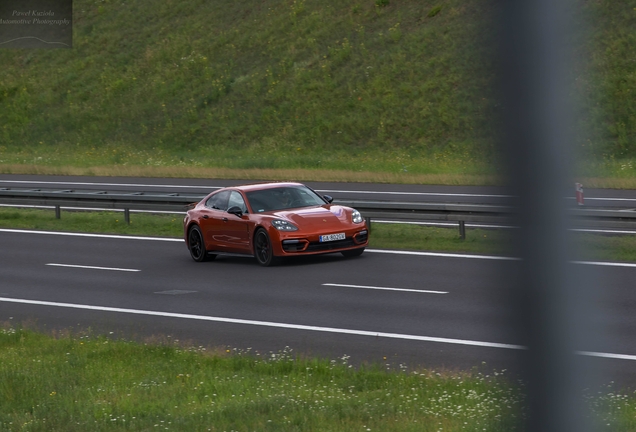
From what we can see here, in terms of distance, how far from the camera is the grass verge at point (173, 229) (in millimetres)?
18516

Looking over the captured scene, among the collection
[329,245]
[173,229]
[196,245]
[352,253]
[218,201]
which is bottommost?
[173,229]

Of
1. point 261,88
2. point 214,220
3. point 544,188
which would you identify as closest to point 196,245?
point 214,220

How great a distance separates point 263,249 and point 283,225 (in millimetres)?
674

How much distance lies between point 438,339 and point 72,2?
204 ft

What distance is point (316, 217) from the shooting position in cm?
1711

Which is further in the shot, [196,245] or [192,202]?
[192,202]

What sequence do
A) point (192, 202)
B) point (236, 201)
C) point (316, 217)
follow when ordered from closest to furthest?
point (316, 217), point (236, 201), point (192, 202)

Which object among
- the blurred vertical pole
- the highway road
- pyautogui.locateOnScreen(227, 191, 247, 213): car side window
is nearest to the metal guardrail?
the highway road

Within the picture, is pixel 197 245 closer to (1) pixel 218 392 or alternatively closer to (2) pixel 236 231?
(2) pixel 236 231

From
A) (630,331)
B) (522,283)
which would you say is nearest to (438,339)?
(630,331)

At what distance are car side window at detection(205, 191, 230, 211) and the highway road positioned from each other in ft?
3.26

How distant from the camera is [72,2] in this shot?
6869 cm

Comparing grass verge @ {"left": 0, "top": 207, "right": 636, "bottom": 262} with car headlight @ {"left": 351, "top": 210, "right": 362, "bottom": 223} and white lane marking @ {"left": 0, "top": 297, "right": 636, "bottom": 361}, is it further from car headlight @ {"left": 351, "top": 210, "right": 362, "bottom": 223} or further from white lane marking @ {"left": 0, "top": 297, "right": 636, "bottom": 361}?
white lane marking @ {"left": 0, "top": 297, "right": 636, "bottom": 361}

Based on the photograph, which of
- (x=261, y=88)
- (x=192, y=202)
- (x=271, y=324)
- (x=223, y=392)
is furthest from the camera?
(x=261, y=88)
